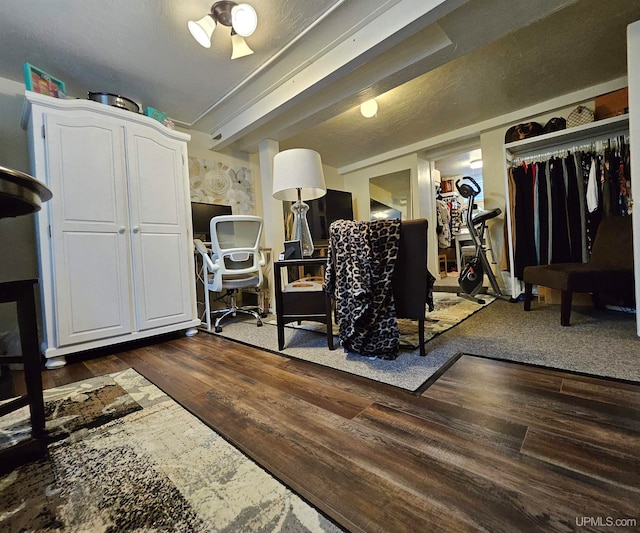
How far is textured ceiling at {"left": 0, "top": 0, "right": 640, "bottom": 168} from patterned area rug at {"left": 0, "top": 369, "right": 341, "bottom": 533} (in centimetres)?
229

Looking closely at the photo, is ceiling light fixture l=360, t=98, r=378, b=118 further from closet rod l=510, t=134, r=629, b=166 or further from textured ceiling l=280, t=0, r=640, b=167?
closet rod l=510, t=134, r=629, b=166

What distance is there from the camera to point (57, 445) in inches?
39.3

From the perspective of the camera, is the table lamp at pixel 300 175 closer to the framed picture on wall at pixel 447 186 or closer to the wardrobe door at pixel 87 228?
the wardrobe door at pixel 87 228

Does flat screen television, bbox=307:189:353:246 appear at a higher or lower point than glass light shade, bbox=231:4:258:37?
lower

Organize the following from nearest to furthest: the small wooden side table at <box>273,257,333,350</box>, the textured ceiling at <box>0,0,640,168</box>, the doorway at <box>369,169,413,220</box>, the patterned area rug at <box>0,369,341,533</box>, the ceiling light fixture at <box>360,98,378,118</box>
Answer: the patterned area rug at <box>0,369,341,533</box> < the textured ceiling at <box>0,0,640,168</box> < the small wooden side table at <box>273,257,333,350</box> < the ceiling light fixture at <box>360,98,378,118</box> < the doorway at <box>369,169,413,220</box>

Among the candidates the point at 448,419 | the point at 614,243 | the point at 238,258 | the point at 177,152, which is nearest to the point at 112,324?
the point at 238,258

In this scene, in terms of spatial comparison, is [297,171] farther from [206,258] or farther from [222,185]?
[222,185]

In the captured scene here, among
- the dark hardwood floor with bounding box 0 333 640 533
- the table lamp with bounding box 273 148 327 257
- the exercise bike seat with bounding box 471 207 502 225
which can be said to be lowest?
the dark hardwood floor with bounding box 0 333 640 533

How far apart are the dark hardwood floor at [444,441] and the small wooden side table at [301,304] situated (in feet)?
1.19

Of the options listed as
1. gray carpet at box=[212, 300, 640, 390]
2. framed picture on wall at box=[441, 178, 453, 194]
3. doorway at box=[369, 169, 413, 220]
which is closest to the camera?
gray carpet at box=[212, 300, 640, 390]

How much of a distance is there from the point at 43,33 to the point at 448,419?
3.24 metres

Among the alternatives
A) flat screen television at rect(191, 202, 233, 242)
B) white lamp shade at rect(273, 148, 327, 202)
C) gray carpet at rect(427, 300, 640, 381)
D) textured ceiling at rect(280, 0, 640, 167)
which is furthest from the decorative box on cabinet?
gray carpet at rect(427, 300, 640, 381)

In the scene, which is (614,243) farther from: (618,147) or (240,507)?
(240,507)

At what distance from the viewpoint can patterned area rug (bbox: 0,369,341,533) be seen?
2.22 feet
